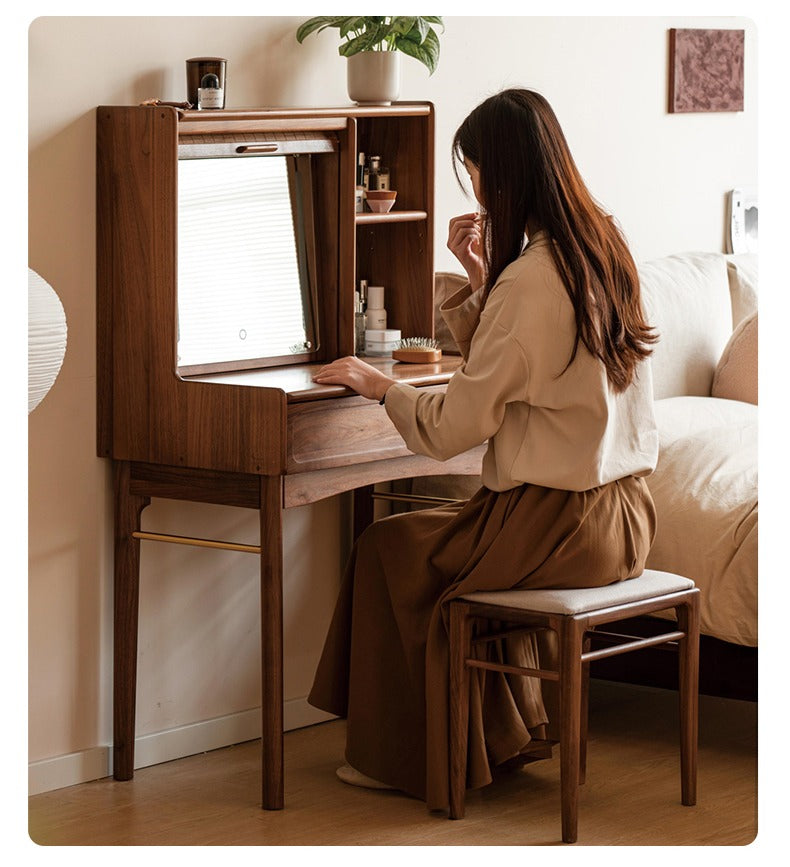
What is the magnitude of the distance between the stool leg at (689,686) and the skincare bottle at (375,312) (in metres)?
0.98

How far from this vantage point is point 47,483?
2992mm

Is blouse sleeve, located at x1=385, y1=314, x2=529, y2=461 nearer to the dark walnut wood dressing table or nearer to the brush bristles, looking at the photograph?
the dark walnut wood dressing table

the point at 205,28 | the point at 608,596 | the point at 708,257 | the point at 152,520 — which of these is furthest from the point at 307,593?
the point at 708,257

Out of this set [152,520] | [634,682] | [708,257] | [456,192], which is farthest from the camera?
[708,257]

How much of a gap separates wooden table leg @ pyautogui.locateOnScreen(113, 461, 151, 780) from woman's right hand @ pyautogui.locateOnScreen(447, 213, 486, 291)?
784mm

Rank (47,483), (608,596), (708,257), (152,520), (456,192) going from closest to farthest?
(608,596)
(47,483)
(152,520)
(456,192)
(708,257)

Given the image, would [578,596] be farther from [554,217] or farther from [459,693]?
[554,217]

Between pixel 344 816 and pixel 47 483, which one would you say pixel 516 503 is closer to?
pixel 344 816

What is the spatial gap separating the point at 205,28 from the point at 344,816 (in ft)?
5.24

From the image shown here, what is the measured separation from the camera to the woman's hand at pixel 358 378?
9.52 feet

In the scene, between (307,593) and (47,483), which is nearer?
(47,483)

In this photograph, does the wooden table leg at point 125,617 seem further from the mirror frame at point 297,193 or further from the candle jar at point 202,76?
the candle jar at point 202,76

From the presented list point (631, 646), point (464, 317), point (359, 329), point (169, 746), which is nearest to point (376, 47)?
point (359, 329)

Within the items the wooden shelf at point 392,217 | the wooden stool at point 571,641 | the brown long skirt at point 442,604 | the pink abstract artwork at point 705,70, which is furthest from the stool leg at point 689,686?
the pink abstract artwork at point 705,70
